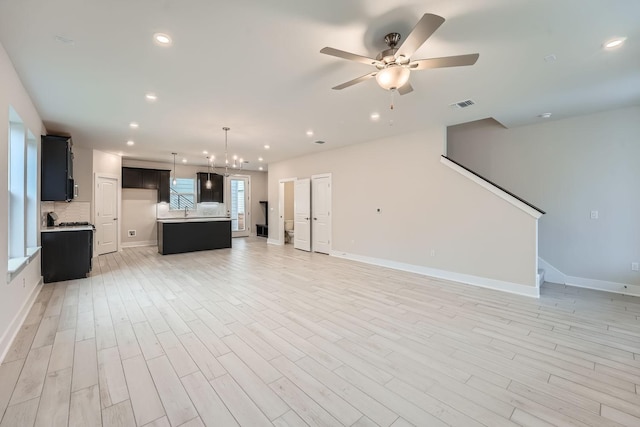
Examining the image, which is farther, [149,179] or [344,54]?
[149,179]

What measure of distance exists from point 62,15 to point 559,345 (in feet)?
17.0

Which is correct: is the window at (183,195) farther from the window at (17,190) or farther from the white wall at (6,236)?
the white wall at (6,236)

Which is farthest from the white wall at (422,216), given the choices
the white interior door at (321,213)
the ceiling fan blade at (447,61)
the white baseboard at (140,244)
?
the white baseboard at (140,244)

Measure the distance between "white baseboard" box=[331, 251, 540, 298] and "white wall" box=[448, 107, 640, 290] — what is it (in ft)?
4.46

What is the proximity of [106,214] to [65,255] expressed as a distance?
Result: 320 centimetres

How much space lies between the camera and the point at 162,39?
2398mm

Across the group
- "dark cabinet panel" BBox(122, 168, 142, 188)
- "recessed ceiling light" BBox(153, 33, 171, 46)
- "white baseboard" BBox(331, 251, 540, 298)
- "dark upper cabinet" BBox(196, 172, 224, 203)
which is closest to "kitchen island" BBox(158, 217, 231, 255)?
"dark cabinet panel" BBox(122, 168, 142, 188)

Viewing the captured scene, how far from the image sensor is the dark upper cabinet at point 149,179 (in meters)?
8.31

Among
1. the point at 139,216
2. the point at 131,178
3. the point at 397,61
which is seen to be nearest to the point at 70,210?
the point at 131,178

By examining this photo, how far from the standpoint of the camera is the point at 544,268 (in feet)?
16.0

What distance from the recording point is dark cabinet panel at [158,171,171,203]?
29.3ft

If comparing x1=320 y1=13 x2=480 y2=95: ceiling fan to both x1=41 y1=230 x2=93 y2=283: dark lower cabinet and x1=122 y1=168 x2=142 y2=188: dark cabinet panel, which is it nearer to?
x1=41 y1=230 x2=93 y2=283: dark lower cabinet

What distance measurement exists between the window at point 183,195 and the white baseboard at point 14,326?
5801 mm

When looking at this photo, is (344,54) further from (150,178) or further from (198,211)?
(198,211)
